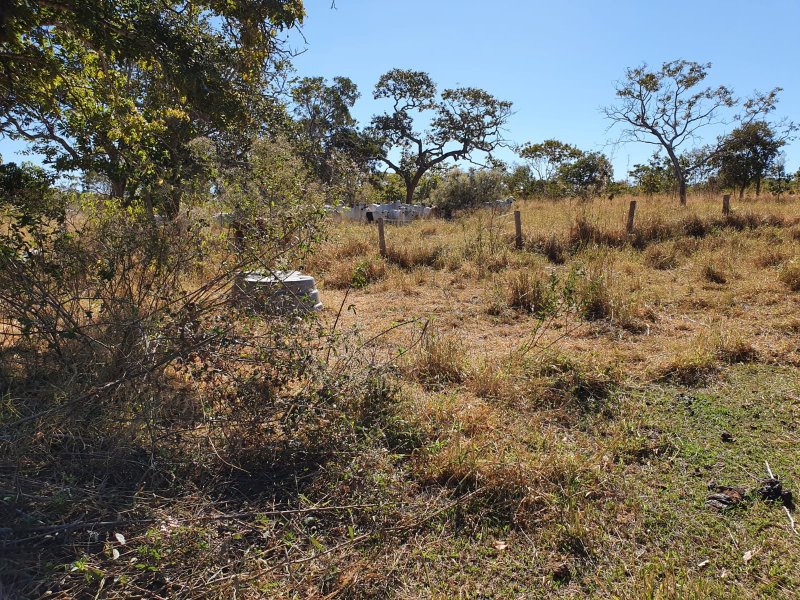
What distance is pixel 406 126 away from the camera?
29.5m

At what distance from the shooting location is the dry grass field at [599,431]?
2.31 meters

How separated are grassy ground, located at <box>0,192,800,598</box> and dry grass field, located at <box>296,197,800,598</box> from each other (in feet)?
0.04

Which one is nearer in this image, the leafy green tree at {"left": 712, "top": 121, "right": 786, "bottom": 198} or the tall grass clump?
the tall grass clump

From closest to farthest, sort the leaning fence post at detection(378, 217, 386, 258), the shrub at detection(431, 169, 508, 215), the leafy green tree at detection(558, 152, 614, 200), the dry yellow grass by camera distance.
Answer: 1. the dry yellow grass
2. the leaning fence post at detection(378, 217, 386, 258)
3. the shrub at detection(431, 169, 508, 215)
4. the leafy green tree at detection(558, 152, 614, 200)

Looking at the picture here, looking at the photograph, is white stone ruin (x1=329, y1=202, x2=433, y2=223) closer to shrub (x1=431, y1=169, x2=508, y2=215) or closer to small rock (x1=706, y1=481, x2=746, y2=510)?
shrub (x1=431, y1=169, x2=508, y2=215)

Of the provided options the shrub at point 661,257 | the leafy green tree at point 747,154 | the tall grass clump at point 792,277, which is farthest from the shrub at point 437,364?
the leafy green tree at point 747,154

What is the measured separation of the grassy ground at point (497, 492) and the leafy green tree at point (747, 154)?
Answer: 2028cm

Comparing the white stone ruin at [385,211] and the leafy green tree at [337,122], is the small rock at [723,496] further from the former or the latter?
the leafy green tree at [337,122]

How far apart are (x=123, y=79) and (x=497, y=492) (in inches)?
193

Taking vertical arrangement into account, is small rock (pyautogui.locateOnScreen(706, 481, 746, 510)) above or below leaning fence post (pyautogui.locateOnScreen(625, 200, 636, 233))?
below

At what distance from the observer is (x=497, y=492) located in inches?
111

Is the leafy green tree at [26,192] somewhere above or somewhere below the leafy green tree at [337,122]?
below

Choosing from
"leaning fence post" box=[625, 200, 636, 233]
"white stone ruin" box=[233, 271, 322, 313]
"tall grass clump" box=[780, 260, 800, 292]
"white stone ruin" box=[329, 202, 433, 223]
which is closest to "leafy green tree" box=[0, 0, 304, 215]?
"white stone ruin" box=[233, 271, 322, 313]

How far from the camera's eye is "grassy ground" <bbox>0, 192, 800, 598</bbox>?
219 cm
